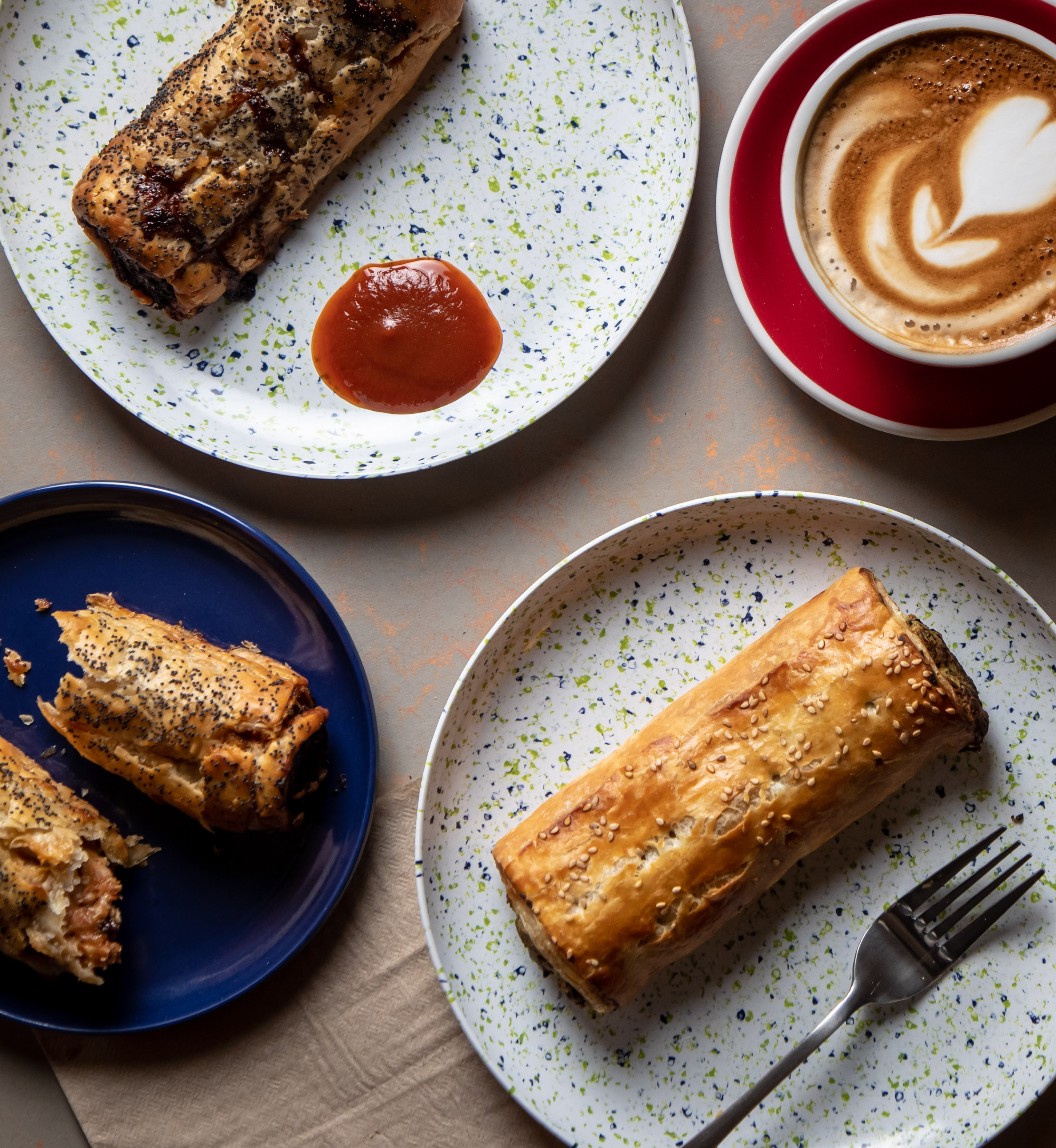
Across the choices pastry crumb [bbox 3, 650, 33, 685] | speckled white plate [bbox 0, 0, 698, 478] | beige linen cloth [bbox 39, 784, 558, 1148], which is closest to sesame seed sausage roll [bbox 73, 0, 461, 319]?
Answer: speckled white plate [bbox 0, 0, 698, 478]

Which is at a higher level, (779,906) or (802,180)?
(802,180)

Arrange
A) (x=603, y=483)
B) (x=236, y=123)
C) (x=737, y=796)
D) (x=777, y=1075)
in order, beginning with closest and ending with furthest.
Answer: (x=737, y=796) < (x=777, y=1075) < (x=236, y=123) < (x=603, y=483)

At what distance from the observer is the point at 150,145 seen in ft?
7.06

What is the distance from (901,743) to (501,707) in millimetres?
923

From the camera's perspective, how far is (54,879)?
2068 millimetres

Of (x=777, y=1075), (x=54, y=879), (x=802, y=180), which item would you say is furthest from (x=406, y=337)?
(x=777, y=1075)

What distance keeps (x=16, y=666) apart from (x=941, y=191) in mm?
2451

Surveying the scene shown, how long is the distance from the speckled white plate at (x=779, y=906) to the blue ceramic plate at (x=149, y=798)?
299mm

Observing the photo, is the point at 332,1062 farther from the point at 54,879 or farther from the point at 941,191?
the point at 941,191

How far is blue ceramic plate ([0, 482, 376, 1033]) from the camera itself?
2.22 m

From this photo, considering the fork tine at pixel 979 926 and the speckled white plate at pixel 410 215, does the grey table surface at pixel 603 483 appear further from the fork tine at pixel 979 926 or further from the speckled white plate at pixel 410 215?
the fork tine at pixel 979 926

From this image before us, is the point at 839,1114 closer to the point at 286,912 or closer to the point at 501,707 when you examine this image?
the point at 501,707

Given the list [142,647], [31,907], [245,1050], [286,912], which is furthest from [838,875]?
[31,907]

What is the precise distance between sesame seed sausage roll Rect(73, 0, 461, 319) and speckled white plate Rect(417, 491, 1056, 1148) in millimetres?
1192
